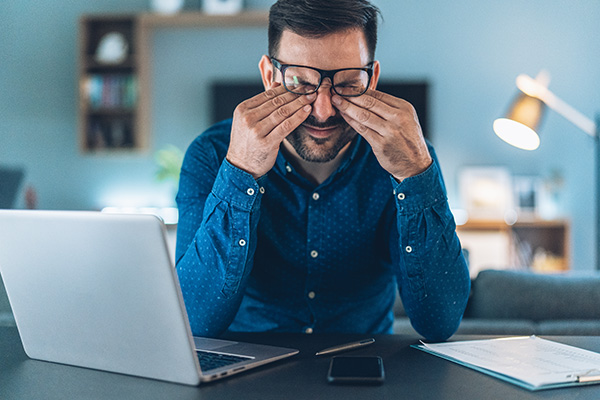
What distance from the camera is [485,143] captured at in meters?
4.93

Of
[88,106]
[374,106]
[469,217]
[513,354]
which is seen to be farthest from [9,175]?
[469,217]

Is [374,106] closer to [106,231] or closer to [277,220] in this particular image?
[277,220]

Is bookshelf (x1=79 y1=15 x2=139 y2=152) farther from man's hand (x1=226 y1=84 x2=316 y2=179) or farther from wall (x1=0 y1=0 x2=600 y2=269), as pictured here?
man's hand (x1=226 y1=84 x2=316 y2=179)

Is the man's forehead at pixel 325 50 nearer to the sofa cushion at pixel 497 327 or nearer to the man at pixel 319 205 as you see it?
the man at pixel 319 205

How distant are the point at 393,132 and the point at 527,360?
44cm

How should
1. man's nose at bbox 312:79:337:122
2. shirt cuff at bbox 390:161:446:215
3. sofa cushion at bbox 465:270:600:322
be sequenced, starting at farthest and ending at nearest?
sofa cushion at bbox 465:270:600:322 → man's nose at bbox 312:79:337:122 → shirt cuff at bbox 390:161:446:215

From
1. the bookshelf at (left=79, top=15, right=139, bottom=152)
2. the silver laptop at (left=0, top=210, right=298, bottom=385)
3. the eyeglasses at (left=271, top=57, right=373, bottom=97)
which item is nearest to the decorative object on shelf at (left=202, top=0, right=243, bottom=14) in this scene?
the bookshelf at (left=79, top=15, right=139, bottom=152)

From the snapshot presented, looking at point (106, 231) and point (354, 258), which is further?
point (354, 258)

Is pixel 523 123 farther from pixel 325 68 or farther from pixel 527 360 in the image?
pixel 527 360

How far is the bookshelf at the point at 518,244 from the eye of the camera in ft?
14.8

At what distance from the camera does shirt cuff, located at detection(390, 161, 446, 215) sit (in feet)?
3.41

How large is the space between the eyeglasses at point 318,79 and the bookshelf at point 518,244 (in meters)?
3.49

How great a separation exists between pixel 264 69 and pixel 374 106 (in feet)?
1.17

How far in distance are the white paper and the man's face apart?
19.0 inches
